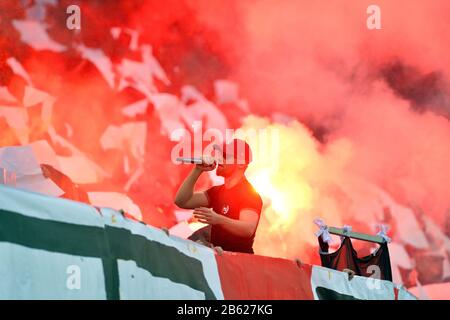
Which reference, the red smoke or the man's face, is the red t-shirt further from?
the red smoke

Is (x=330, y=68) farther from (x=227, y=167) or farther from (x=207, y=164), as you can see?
(x=207, y=164)

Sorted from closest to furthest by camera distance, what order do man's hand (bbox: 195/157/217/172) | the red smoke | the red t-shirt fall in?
man's hand (bbox: 195/157/217/172), the red t-shirt, the red smoke

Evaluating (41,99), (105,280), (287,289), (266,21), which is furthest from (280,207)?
(105,280)

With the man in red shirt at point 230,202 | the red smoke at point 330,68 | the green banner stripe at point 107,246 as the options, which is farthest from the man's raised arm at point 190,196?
the red smoke at point 330,68

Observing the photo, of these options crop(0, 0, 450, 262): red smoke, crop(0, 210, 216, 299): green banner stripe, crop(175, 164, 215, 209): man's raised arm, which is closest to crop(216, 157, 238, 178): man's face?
crop(175, 164, 215, 209): man's raised arm

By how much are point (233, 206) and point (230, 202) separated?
0.13 feet

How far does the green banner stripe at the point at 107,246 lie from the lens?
3479 millimetres

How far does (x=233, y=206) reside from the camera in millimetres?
5078

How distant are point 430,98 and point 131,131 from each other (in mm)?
4337

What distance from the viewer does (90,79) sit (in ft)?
39.2

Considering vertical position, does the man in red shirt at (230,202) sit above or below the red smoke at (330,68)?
below

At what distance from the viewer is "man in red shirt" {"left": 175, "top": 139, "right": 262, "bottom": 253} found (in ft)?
15.8

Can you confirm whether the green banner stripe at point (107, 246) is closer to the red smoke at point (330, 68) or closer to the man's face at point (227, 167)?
the man's face at point (227, 167)

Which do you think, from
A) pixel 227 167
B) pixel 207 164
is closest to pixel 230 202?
pixel 227 167
